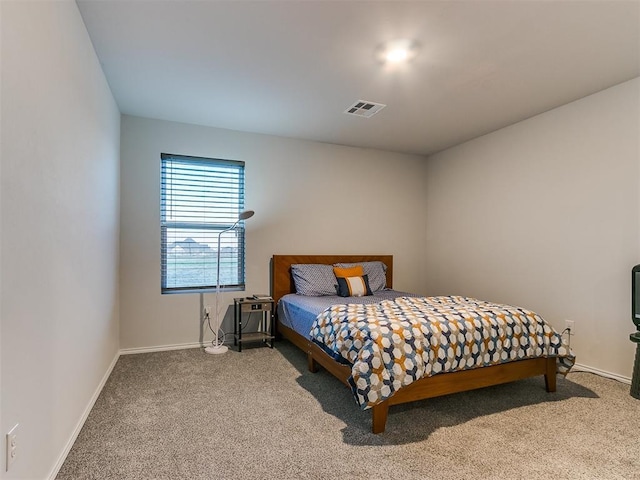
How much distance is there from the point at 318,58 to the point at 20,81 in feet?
6.07

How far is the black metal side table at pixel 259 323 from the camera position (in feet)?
12.6

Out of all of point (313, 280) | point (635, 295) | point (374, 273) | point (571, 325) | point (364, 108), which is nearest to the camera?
point (635, 295)

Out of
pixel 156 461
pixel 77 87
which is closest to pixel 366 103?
pixel 77 87

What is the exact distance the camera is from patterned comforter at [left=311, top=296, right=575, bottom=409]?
215 centimetres

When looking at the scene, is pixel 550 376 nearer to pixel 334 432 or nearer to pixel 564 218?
pixel 564 218

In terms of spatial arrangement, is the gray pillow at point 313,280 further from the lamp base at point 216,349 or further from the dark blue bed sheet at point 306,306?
the lamp base at point 216,349

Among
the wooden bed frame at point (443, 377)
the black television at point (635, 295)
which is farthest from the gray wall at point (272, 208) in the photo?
the black television at point (635, 295)

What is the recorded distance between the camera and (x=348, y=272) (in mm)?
4293

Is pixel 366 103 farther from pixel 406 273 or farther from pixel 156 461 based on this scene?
pixel 156 461

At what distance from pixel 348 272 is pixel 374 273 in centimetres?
47

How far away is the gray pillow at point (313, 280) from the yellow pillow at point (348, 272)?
0.20ft

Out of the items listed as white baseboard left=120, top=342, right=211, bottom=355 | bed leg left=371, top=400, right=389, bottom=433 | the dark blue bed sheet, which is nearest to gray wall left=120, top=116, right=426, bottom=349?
white baseboard left=120, top=342, right=211, bottom=355

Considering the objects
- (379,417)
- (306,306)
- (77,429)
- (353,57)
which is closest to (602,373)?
(379,417)

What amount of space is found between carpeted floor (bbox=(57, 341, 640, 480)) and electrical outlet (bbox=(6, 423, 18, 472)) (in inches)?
20.7
